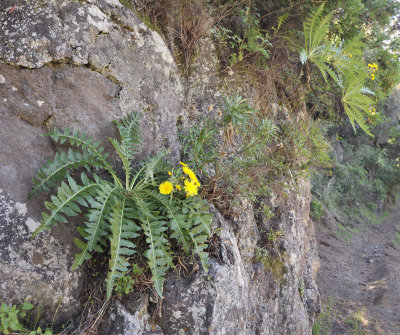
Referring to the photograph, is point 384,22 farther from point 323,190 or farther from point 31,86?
point 323,190

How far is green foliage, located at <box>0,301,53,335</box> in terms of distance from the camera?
1.86 metres

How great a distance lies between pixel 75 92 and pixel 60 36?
0.48 m

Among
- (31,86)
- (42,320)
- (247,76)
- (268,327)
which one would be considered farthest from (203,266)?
(247,76)

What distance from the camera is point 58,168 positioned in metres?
2.28

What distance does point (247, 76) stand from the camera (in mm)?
4152

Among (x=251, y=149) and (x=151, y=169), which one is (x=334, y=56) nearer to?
(x=251, y=149)

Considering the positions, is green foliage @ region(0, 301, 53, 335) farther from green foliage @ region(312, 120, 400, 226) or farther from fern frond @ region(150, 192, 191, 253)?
green foliage @ region(312, 120, 400, 226)

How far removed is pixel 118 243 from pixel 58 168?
73 centimetres

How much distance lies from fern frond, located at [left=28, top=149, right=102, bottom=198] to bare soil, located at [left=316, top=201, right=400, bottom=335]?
5082mm

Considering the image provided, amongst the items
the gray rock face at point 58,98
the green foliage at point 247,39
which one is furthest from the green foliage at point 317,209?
the gray rock face at point 58,98

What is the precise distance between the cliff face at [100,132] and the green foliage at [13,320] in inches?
4.3

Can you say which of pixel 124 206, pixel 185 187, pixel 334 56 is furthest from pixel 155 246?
pixel 334 56

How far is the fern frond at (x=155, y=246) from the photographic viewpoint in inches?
83.6

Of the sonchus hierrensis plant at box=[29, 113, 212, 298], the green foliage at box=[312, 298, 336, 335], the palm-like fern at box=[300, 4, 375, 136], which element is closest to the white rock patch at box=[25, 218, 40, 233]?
the sonchus hierrensis plant at box=[29, 113, 212, 298]
